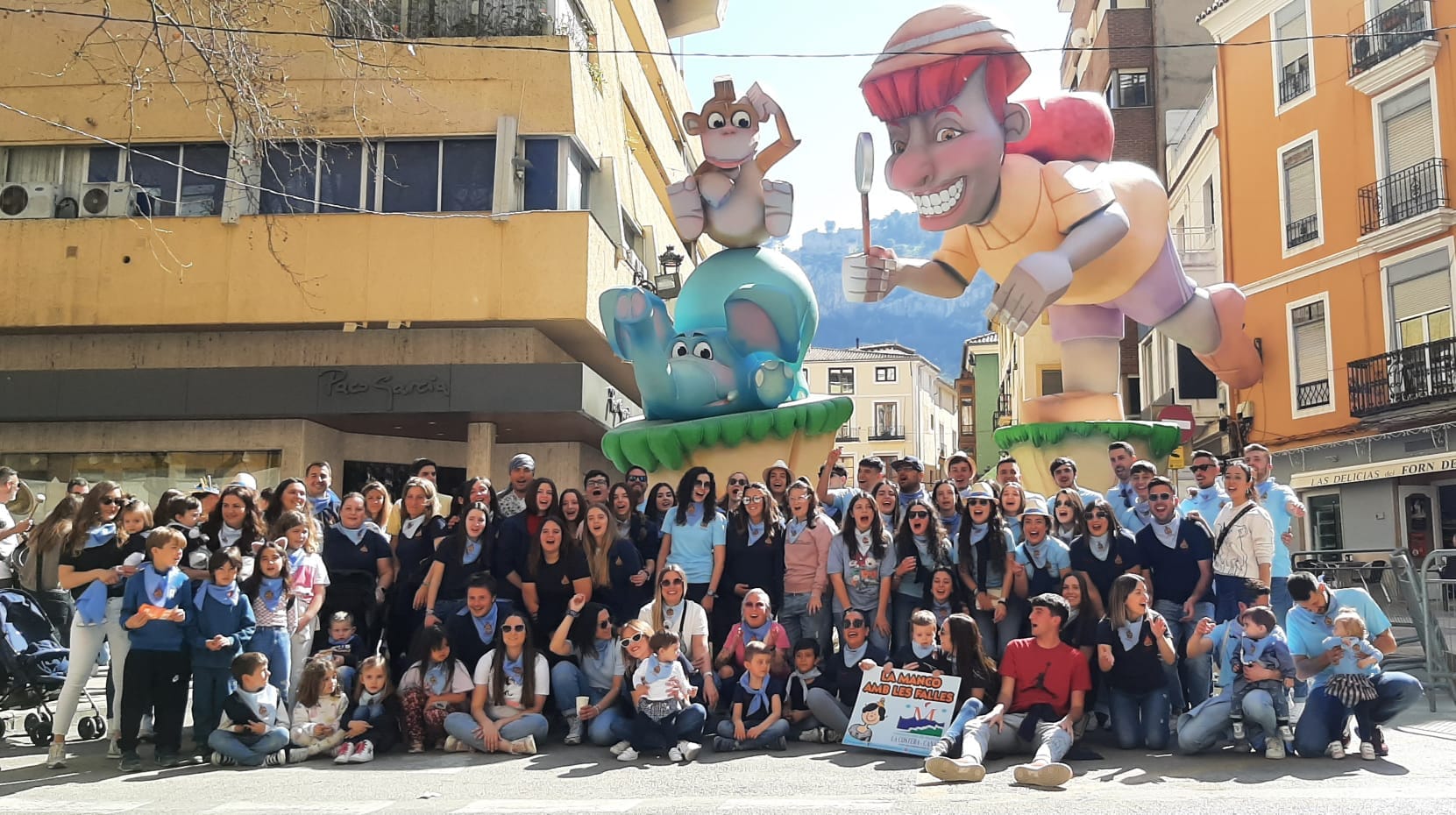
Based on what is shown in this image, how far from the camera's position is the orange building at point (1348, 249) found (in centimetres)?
1819

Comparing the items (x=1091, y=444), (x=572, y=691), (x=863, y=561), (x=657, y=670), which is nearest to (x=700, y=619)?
(x=657, y=670)

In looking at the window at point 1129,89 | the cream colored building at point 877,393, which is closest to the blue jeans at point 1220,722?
the window at point 1129,89

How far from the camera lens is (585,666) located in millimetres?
7949

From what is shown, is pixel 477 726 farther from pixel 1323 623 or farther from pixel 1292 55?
pixel 1292 55

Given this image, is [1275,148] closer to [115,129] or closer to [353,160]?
[353,160]

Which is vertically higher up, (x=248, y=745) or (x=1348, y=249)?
(x=1348, y=249)

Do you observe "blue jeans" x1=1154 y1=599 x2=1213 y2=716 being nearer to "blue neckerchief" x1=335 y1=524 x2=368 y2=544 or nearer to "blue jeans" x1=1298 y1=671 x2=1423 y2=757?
"blue jeans" x1=1298 y1=671 x2=1423 y2=757

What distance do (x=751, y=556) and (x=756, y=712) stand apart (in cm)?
123

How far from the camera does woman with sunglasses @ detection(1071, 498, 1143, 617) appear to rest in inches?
305

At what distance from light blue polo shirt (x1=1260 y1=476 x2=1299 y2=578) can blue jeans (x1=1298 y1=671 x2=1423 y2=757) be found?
1661mm

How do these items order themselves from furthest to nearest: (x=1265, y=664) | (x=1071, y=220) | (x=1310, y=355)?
1. (x=1310, y=355)
2. (x=1071, y=220)
3. (x=1265, y=664)

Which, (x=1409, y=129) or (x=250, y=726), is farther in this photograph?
(x=1409, y=129)

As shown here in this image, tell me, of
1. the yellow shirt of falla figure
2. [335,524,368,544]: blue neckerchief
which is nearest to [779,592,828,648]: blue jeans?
[335,524,368,544]: blue neckerchief

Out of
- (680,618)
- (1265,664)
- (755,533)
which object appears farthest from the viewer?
(755,533)
